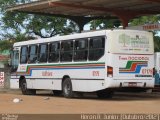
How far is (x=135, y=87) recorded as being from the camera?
21.2 m

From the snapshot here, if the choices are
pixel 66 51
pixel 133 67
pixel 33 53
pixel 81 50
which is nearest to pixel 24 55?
pixel 33 53

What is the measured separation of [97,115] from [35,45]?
1198cm

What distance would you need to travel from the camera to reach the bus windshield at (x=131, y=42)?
810 inches

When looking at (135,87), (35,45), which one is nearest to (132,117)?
(135,87)

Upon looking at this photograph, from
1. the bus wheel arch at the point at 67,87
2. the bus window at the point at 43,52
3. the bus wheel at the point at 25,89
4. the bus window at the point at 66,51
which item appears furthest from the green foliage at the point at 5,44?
the bus wheel arch at the point at 67,87

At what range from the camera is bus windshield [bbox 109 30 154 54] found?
20.6m

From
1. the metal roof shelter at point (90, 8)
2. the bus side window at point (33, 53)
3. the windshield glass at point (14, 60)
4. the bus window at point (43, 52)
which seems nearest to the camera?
the bus window at point (43, 52)

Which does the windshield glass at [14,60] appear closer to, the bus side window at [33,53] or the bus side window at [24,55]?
the bus side window at [24,55]

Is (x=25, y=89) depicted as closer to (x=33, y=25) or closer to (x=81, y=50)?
(x=81, y=50)

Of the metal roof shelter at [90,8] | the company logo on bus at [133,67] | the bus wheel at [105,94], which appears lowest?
the bus wheel at [105,94]

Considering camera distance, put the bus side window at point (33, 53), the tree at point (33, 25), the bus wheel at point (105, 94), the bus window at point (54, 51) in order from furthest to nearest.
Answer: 1. the tree at point (33, 25)
2. the bus side window at point (33, 53)
3. the bus window at point (54, 51)
4. the bus wheel at point (105, 94)

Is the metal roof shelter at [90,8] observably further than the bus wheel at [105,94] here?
Yes

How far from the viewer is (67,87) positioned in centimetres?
2319

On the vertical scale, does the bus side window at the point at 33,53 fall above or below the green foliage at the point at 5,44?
below
